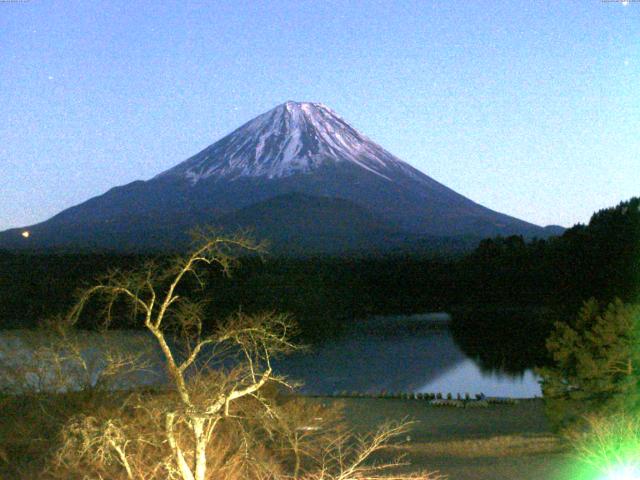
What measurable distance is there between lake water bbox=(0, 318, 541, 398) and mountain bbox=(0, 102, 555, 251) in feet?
92.4

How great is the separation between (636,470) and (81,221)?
5732cm

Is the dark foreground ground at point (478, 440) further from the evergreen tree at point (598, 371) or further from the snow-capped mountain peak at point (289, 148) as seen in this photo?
the snow-capped mountain peak at point (289, 148)

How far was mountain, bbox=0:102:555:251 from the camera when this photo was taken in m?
53.7

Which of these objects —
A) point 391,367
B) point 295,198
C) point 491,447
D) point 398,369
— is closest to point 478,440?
point 491,447

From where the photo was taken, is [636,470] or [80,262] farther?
[80,262]

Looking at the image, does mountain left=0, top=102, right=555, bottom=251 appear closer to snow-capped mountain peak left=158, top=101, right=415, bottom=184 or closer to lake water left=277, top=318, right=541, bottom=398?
snow-capped mountain peak left=158, top=101, right=415, bottom=184

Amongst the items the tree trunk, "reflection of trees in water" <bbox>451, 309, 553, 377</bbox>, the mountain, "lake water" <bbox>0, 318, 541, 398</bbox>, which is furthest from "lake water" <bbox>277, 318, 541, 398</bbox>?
the mountain

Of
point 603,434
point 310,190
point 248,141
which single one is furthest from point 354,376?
point 248,141

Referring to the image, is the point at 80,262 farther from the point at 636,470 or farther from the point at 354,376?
the point at 636,470

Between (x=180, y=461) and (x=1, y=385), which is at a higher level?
(x=180, y=461)

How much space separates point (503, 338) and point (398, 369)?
249 inches

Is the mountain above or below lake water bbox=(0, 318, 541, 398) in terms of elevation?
above

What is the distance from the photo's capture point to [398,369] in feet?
61.2

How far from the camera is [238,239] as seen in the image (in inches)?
136
